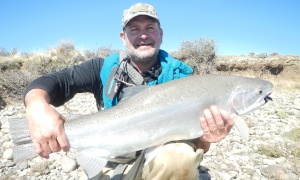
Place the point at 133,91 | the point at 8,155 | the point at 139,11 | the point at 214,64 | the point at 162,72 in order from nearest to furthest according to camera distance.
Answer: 1. the point at 133,91
2. the point at 162,72
3. the point at 139,11
4. the point at 8,155
5. the point at 214,64

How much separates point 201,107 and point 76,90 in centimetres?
159

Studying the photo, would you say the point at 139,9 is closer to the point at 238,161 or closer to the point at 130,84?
the point at 130,84

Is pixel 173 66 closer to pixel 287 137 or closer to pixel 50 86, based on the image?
pixel 50 86

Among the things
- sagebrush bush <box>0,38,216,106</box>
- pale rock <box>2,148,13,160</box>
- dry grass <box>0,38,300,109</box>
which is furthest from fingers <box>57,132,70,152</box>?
dry grass <box>0,38,300,109</box>

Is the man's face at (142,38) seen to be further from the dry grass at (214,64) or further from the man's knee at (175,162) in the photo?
the dry grass at (214,64)

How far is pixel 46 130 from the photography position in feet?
8.34

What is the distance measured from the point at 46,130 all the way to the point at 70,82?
1.04 meters

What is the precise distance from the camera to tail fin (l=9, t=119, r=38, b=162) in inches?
105

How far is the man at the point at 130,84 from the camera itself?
2.63 m

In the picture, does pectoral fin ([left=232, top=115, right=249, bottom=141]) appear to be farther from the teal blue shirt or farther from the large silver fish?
the teal blue shirt

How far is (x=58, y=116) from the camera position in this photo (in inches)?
104

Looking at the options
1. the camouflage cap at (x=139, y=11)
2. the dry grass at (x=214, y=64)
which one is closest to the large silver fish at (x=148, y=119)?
the camouflage cap at (x=139, y=11)

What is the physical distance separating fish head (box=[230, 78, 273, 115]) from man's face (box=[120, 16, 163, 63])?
121 centimetres

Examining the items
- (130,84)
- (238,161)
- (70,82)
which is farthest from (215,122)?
(238,161)
